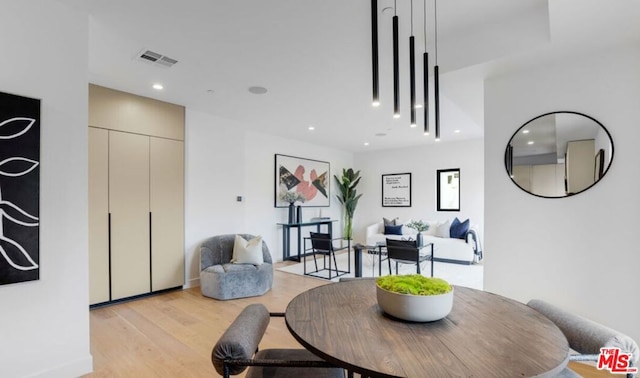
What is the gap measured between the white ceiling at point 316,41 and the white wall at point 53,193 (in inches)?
12.6

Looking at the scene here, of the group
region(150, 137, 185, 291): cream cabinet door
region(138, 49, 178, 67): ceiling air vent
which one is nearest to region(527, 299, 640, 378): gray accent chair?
region(138, 49, 178, 67): ceiling air vent

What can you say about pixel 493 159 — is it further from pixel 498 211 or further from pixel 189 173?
pixel 189 173

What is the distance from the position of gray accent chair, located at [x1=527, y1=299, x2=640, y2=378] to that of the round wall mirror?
1321 mm

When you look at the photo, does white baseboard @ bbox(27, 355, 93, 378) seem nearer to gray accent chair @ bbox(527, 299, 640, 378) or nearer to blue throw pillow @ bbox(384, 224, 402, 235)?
gray accent chair @ bbox(527, 299, 640, 378)

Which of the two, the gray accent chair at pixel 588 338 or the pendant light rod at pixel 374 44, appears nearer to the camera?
the gray accent chair at pixel 588 338

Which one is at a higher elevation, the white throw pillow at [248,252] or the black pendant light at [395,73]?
the black pendant light at [395,73]

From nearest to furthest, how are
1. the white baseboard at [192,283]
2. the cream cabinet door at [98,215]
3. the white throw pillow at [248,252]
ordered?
the cream cabinet door at [98,215]
the white throw pillow at [248,252]
the white baseboard at [192,283]

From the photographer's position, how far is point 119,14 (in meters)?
2.17

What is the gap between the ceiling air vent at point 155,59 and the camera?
8.95 ft

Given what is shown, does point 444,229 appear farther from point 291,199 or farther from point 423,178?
point 291,199

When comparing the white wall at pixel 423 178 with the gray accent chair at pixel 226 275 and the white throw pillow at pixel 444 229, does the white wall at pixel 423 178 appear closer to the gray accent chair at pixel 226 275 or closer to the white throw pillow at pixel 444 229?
the white throw pillow at pixel 444 229

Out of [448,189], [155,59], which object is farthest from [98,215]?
[448,189]

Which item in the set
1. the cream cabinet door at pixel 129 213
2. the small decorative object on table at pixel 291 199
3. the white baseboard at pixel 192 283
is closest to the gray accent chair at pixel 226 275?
the white baseboard at pixel 192 283

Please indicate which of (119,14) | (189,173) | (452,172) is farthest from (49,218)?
(452,172)
